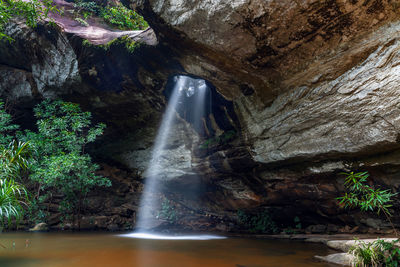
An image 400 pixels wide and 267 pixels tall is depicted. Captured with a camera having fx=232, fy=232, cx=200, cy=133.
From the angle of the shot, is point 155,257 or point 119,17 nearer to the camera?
point 155,257

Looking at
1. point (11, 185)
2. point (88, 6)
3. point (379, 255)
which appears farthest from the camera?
point (88, 6)

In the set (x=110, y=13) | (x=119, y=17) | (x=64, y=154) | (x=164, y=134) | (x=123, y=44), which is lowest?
(x=64, y=154)

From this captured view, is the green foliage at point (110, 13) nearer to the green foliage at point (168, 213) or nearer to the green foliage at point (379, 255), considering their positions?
the green foliage at point (168, 213)

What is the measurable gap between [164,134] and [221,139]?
2780 millimetres

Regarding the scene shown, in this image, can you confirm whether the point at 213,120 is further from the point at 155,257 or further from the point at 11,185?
the point at 11,185

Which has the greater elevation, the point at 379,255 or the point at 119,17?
the point at 119,17

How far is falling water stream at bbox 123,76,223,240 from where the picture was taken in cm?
880

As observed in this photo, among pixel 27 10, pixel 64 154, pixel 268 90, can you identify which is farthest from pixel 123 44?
pixel 268 90

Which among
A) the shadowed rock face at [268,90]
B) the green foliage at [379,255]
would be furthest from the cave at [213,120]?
the green foliage at [379,255]

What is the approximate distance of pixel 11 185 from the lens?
3604 millimetres

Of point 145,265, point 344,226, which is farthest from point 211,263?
point 344,226

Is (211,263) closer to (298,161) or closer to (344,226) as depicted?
(298,161)

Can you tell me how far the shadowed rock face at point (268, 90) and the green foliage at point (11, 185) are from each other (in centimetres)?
414

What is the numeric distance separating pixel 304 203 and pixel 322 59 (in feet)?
13.9
